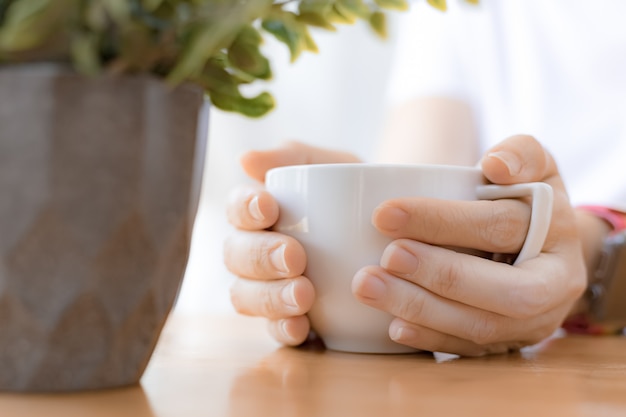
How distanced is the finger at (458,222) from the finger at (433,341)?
2.6 inches

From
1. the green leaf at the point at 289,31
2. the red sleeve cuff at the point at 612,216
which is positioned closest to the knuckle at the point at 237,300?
the green leaf at the point at 289,31

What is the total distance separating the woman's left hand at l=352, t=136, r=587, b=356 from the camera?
50cm

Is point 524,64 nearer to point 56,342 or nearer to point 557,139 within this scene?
point 557,139

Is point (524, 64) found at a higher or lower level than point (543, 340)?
higher

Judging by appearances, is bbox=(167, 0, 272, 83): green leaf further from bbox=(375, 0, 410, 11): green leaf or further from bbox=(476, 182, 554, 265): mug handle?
bbox=(476, 182, 554, 265): mug handle

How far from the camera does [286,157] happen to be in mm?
736

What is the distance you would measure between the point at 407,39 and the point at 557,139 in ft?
1.37

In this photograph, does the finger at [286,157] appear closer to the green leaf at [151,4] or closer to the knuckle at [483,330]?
the knuckle at [483,330]

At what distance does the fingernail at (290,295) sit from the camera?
0.54 meters

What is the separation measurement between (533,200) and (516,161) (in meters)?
0.05

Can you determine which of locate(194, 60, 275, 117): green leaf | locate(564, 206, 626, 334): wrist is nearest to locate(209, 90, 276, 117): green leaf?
locate(194, 60, 275, 117): green leaf

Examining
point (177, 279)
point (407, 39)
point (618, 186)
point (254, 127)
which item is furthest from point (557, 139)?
point (177, 279)

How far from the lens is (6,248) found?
1.01 feet

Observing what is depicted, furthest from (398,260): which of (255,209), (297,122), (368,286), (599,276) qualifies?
(297,122)
